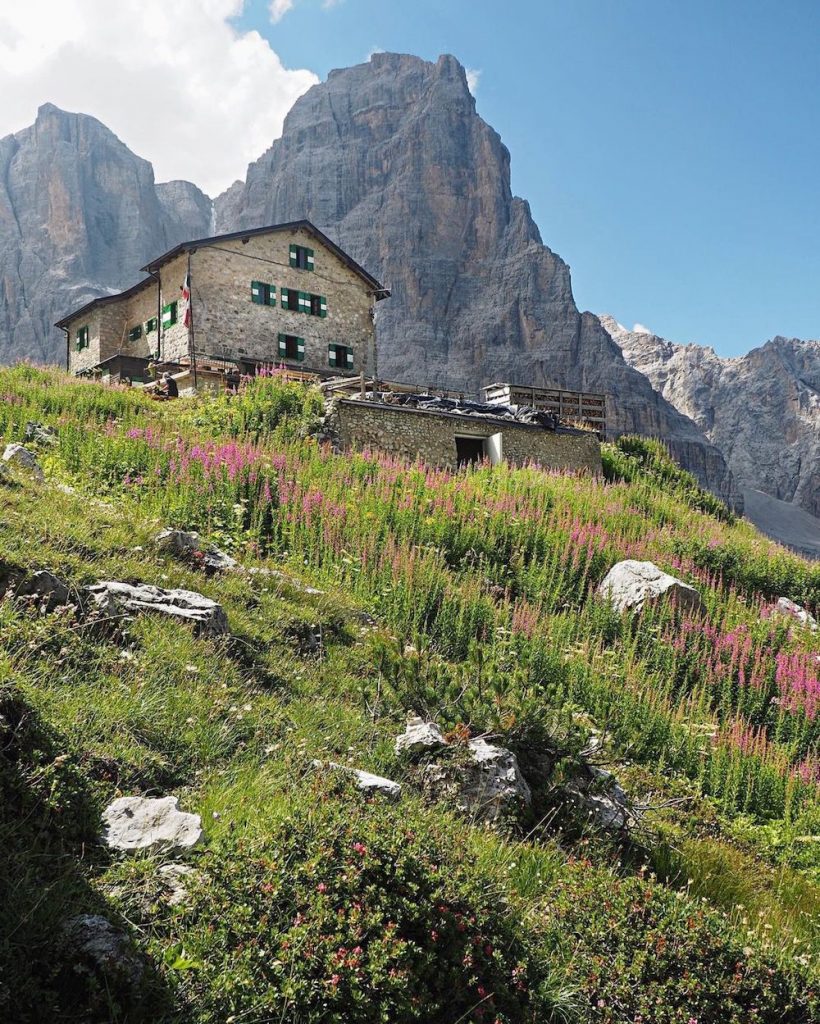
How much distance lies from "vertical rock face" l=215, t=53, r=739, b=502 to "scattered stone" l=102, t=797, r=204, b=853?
362 ft

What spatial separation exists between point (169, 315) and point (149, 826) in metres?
36.0

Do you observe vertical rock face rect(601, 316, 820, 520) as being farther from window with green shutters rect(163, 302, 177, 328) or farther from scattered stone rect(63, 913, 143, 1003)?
scattered stone rect(63, 913, 143, 1003)

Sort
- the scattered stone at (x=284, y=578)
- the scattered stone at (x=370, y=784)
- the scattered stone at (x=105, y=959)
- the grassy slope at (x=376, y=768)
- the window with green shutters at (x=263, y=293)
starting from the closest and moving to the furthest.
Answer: the scattered stone at (x=105, y=959) < the grassy slope at (x=376, y=768) < the scattered stone at (x=370, y=784) < the scattered stone at (x=284, y=578) < the window with green shutters at (x=263, y=293)

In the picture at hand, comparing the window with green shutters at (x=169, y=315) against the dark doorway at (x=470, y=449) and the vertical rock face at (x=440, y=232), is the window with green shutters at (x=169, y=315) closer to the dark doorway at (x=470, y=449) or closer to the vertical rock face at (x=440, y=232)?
the dark doorway at (x=470, y=449)

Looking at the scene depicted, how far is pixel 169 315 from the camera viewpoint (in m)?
36.6

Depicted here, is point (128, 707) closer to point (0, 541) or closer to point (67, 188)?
point (0, 541)

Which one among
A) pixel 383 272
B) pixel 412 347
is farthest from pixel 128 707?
pixel 383 272

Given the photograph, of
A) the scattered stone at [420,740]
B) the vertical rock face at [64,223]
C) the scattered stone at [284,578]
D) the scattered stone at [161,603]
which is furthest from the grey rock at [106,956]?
the vertical rock face at [64,223]

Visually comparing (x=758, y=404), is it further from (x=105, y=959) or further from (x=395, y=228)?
(x=105, y=959)

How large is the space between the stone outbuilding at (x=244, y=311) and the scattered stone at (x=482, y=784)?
95.4 feet

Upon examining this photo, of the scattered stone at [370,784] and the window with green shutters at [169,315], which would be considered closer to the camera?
the scattered stone at [370,784]

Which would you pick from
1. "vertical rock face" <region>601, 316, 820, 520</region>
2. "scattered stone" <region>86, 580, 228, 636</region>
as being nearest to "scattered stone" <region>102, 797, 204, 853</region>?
"scattered stone" <region>86, 580, 228, 636</region>

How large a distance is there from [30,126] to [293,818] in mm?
169250

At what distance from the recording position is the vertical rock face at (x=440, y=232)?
118 m
